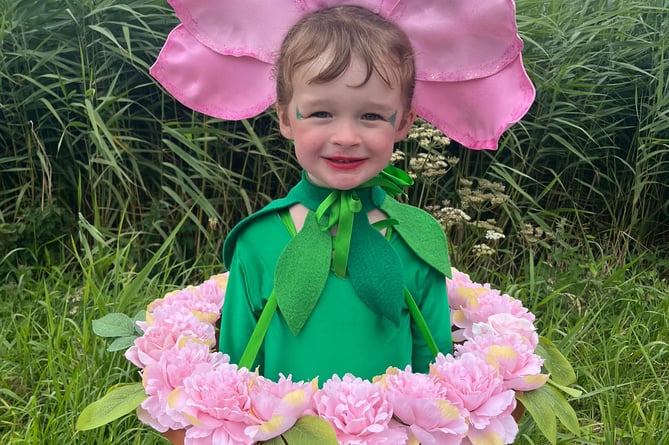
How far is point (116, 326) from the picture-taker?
55.5 inches

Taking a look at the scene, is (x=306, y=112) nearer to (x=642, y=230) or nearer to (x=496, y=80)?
(x=496, y=80)

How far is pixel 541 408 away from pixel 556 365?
8.2 inches

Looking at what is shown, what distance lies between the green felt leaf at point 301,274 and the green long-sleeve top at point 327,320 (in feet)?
0.06

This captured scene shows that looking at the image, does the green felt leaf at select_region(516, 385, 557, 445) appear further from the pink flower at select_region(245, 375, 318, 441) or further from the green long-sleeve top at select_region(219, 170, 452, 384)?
the pink flower at select_region(245, 375, 318, 441)

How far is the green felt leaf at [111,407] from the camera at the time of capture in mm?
1093

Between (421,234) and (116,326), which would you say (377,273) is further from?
(116,326)

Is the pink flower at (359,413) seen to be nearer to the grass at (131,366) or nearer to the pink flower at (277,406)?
the pink flower at (277,406)

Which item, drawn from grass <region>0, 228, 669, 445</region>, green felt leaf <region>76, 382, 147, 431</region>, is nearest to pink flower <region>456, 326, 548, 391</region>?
grass <region>0, 228, 669, 445</region>

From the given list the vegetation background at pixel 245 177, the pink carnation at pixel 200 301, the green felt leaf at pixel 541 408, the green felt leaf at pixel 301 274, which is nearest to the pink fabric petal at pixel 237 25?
the green felt leaf at pixel 301 274

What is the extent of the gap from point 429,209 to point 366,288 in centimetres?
116

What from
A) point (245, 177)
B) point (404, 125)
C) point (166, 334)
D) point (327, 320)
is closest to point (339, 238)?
point (327, 320)

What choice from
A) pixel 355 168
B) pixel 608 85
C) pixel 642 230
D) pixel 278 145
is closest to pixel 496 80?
pixel 355 168

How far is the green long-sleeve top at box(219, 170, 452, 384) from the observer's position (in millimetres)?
1182

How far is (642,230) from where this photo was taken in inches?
108
